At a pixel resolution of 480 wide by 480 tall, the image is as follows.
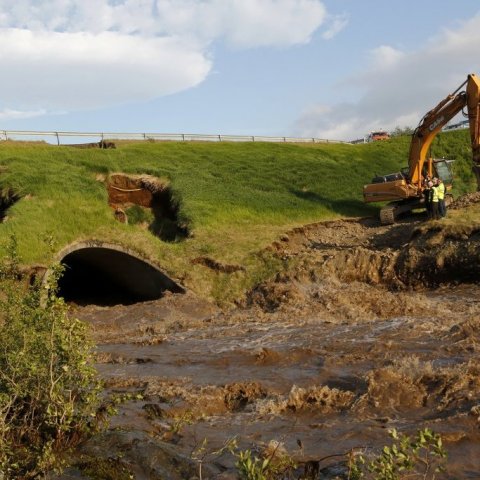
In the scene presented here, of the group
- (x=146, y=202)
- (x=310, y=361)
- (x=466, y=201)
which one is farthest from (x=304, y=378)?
(x=146, y=202)

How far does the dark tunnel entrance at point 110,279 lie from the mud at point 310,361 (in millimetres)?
1795

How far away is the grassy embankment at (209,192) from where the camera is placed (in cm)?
2177

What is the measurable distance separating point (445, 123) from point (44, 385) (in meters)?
22.0

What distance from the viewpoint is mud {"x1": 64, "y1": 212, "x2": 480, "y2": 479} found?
7.99 meters

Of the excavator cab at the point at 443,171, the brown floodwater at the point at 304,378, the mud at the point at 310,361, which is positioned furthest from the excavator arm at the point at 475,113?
the brown floodwater at the point at 304,378

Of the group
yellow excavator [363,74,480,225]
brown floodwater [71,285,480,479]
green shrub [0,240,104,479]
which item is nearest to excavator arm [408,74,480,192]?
yellow excavator [363,74,480,225]

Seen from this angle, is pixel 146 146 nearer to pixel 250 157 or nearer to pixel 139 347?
pixel 250 157

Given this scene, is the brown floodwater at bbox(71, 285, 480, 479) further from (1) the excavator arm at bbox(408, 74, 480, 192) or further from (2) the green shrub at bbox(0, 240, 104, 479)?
(1) the excavator arm at bbox(408, 74, 480, 192)

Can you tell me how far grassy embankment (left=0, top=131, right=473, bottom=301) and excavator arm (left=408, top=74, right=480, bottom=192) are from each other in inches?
123

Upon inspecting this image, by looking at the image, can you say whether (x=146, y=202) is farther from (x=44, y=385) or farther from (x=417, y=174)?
(x=44, y=385)

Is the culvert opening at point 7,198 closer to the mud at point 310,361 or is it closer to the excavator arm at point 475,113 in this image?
the mud at point 310,361

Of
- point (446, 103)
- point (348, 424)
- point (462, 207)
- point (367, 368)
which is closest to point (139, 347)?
point (367, 368)

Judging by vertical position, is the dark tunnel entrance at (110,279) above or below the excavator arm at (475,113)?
below

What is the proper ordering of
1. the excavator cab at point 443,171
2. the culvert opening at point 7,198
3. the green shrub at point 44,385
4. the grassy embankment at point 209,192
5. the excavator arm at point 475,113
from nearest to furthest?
the green shrub at point 44,385 < the grassy embankment at point 209,192 < the excavator arm at point 475,113 < the culvert opening at point 7,198 < the excavator cab at point 443,171
